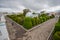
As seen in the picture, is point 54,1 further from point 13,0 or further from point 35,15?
point 35,15

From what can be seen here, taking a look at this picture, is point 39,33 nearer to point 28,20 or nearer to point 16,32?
point 16,32

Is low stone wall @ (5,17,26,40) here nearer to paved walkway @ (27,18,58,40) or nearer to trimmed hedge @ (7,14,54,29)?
paved walkway @ (27,18,58,40)

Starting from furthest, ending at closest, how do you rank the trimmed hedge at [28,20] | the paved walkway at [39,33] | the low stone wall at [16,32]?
1. the trimmed hedge at [28,20]
2. the low stone wall at [16,32]
3. the paved walkway at [39,33]

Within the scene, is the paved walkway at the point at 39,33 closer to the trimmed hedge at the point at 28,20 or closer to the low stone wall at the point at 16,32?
the low stone wall at the point at 16,32

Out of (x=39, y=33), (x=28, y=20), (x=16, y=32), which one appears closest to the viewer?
(x=39, y=33)

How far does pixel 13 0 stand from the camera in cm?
757

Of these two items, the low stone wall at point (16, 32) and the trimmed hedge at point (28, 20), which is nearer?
the low stone wall at point (16, 32)

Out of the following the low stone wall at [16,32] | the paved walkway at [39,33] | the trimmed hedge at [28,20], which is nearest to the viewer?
the paved walkway at [39,33]

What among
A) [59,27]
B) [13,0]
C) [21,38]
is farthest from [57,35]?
[13,0]

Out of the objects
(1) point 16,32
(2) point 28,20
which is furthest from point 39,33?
(2) point 28,20

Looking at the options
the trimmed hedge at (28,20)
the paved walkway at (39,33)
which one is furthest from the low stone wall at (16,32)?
the trimmed hedge at (28,20)

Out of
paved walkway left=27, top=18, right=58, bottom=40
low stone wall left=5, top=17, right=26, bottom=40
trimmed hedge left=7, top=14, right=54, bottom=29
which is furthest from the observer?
trimmed hedge left=7, top=14, right=54, bottom=29

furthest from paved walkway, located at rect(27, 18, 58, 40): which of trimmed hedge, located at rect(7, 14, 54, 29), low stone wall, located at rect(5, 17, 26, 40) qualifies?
trimmed hedge, located at rect(7, 14, 54, 29)

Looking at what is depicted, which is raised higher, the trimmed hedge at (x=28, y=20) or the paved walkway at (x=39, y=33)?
the paved walkway at (x=39, y=33)
